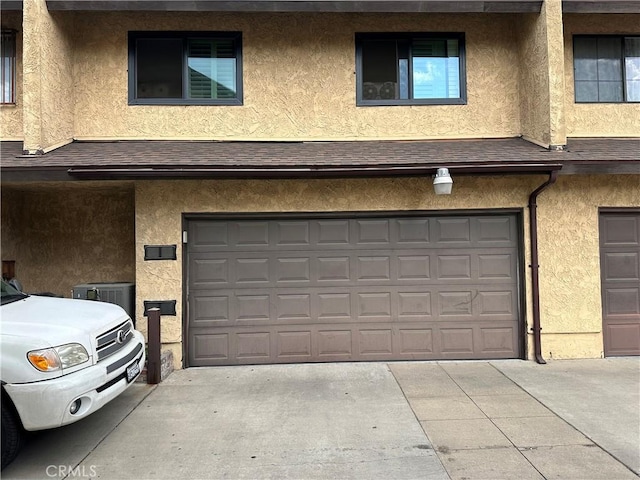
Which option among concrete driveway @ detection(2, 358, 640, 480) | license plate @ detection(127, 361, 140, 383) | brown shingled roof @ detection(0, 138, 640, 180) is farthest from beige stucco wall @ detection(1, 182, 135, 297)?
license plate @ detection(127, 361, 140, 383)

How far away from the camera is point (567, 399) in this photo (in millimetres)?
4984

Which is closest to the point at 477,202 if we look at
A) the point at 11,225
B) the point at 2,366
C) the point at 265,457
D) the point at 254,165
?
the point at 254,165

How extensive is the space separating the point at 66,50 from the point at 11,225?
3.00m

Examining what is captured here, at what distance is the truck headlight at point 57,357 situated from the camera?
3.50 m

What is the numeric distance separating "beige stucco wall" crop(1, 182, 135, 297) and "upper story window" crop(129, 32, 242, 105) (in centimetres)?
189

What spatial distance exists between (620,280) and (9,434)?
26.4 feet

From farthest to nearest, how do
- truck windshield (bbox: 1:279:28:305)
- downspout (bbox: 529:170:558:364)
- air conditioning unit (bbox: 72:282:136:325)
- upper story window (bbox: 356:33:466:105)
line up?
upper story window (bbox: 356:33:466:105)
downspout (bbox: 529:170:558:364)
air conditioning unit (bbox: 72:282:136:325)
truck windshield (bbox: 1:279:28:305)

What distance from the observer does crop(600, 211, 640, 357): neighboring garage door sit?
6.65 meters

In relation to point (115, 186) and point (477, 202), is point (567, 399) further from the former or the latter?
point (115, 186)

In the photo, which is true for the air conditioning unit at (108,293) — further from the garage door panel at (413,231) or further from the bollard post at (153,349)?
the garage door panel at (413,231)

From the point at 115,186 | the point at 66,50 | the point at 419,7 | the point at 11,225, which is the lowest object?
the point at 11,225

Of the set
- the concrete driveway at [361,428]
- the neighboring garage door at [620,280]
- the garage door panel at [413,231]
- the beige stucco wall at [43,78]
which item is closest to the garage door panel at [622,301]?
the neighboring garage door at [620,280]

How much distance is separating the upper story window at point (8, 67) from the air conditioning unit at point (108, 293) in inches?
134

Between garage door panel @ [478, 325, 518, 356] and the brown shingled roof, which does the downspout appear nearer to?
garage door panel @ [478, 325, 518, 356]
